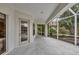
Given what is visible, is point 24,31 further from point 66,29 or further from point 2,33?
point 66,29

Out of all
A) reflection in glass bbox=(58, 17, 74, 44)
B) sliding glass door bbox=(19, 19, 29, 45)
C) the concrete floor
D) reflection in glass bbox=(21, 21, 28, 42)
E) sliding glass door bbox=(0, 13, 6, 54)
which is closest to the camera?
sliding glass door bbox=(0, 13, 6, 54)

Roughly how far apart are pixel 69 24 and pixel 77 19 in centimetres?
283

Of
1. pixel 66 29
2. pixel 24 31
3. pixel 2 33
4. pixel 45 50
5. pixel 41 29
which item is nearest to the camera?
pixel 2 33

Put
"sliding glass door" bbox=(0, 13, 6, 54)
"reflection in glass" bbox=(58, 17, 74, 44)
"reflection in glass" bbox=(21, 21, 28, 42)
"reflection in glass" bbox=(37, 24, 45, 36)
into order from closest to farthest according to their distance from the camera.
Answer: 1. "sliding glass door" bbox=(0, 13, 6, 54)
2. "reflection in glass" bbox=(21, 21, 28, 42)
3. "reflection in glass" bbox=(58, 17, 74, 44)
4. "reflection in glass" bbox=(37, 24, 45, 36)


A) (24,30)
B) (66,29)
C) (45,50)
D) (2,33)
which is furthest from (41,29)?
(2,33)

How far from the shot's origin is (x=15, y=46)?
808 centimetres

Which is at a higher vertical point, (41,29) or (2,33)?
(41,29)

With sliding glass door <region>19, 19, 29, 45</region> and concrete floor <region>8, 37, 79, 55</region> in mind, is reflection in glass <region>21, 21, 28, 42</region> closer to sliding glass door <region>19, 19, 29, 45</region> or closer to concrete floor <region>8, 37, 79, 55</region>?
sliding glass door <region>19, 19, 29, 45</region>

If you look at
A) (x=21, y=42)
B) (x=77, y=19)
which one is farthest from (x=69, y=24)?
(x=21, y=42)

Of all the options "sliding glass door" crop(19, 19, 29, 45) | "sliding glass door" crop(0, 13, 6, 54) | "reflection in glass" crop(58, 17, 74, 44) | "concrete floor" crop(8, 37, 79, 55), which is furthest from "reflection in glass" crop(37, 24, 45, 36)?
"sliding glass door" crop(0, 13, 6, 54)

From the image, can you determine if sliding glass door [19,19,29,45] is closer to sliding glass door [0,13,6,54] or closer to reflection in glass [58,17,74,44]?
sliding glass door [0,13,6,54]

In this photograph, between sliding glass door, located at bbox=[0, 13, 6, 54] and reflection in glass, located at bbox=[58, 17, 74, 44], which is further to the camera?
reflection in glass, located at bbox=[58, 17, 74, 44]

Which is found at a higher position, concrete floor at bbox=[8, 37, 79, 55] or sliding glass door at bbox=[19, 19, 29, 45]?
sliding glass door at bbox=[19, 19, 29, 45]
